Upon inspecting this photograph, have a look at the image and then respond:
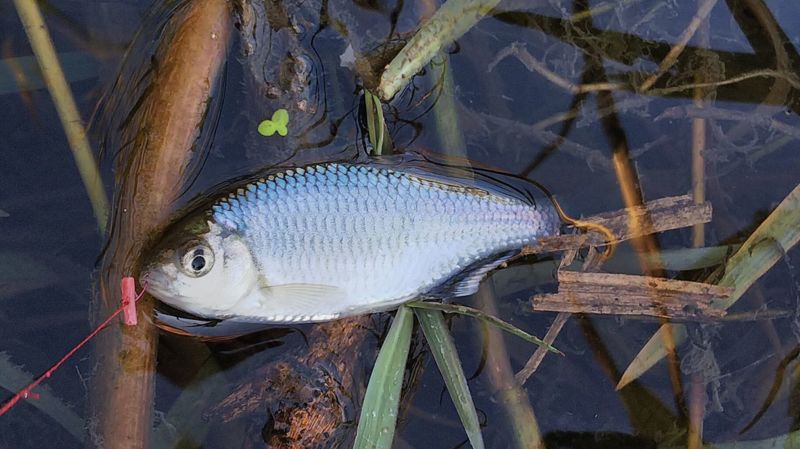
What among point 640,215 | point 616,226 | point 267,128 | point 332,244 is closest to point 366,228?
point 332,244

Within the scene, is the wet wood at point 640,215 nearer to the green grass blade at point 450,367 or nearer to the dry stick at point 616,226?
the dry stick at point 616,226

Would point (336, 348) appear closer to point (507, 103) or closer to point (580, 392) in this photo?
point (580, 392)

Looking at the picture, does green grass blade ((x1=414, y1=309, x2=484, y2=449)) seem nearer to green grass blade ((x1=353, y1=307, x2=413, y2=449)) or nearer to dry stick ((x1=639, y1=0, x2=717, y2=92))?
green grass blade ((x1=353, y1=307, x2=413, y2=449))

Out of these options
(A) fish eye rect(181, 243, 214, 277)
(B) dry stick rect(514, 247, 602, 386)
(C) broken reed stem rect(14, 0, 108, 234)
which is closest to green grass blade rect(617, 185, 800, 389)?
(B) dry stick rect(514, 247, 602, 386)

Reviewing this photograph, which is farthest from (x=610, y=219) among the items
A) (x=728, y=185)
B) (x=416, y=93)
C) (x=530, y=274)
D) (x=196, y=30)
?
(x=196, y=30)

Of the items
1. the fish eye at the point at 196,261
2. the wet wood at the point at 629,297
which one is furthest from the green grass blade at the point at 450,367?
the fish eye at the point at 196,261
